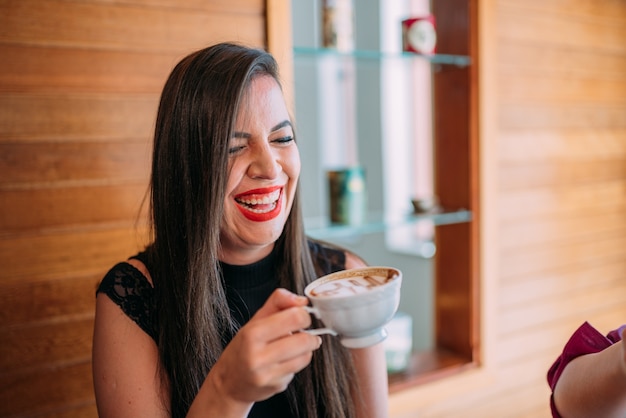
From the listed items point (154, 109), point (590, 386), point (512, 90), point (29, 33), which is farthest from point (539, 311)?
point (29, 33)

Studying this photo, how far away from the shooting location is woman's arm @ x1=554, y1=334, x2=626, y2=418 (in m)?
0.90

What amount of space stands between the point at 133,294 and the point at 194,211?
9.0 inches

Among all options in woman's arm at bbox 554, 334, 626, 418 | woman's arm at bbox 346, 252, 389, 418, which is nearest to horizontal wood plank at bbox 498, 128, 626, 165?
woman's arm at bbox 346, 252, 389, 418

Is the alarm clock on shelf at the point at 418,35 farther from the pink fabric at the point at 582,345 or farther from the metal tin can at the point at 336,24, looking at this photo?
the pink fabric at the point at 582,345

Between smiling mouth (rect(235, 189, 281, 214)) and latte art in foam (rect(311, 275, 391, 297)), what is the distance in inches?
11.5

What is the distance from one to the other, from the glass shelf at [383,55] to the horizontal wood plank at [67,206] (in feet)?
2.13

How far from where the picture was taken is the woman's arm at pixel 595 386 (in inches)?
35.6

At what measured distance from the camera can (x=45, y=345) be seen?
1.52 metres

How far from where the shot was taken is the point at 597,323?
269 cm

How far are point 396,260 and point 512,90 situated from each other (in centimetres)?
161

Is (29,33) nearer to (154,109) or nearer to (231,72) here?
(154,109)

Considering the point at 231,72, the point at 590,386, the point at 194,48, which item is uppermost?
the point at 194,48

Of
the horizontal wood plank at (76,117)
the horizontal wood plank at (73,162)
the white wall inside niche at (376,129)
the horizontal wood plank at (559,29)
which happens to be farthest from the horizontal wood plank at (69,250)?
the white wall inside niche at (376,129)

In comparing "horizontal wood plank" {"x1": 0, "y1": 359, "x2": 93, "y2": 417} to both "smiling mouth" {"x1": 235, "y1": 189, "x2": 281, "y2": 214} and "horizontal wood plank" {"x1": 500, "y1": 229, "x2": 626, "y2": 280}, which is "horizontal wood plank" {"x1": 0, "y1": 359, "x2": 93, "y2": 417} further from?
"horizontal wood plank" {"x1": 500, "y1": 229, "x2": 626, "y2": 280}
